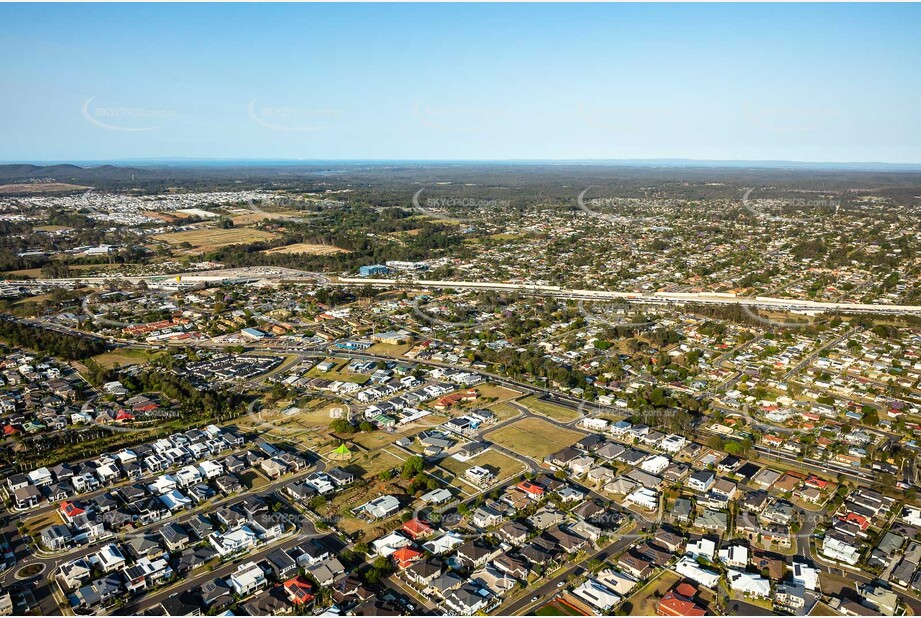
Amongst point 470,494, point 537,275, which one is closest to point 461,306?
point 537,275

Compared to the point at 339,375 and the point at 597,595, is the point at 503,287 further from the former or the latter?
the point at 597,595

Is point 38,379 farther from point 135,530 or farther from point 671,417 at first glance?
point 671,417

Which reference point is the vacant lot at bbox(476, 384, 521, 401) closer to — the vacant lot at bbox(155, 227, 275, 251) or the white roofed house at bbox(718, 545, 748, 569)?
the white roofed house at bbox(718, 545, 748, 569)

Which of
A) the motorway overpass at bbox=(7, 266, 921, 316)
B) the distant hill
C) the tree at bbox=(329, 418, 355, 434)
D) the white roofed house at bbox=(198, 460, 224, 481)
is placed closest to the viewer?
the white roofed house at bbox=(198, 460, 224, 481)

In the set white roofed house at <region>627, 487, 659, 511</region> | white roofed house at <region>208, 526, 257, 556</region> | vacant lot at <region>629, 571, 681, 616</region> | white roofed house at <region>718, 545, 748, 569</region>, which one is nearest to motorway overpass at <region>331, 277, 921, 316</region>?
white roofed house at <region>627, 487, 659, 511</region>

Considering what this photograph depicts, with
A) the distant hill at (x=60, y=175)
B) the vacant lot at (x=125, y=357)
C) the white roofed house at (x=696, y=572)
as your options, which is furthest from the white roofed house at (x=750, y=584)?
the distant hill at (x=60, y=175)
